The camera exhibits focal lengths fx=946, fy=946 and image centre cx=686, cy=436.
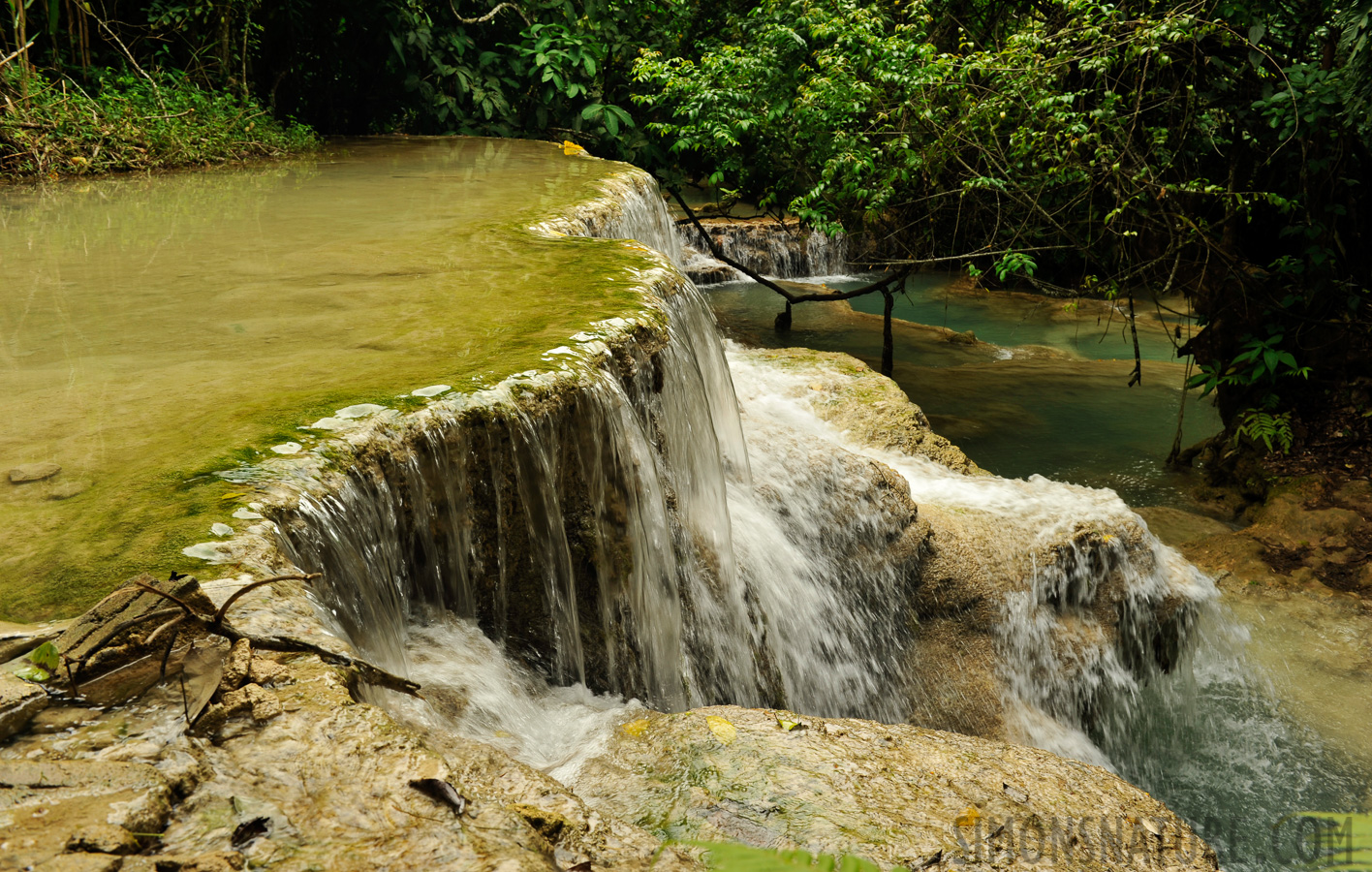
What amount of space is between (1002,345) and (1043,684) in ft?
25.1

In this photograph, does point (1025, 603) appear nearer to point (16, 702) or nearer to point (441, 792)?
point (441, 792)

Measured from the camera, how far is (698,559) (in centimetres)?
431

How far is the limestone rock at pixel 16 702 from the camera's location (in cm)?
160

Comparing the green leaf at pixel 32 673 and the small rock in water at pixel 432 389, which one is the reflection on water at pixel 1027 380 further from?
the green leaf at pixel 32 673

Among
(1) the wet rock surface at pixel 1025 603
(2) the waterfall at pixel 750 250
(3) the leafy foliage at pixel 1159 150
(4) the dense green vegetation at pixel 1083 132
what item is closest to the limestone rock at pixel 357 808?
(1) the wet rock surface at pixel 1025 603

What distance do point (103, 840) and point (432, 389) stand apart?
1857mm

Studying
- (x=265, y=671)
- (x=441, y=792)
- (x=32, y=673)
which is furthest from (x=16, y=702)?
(x=441, y=792)

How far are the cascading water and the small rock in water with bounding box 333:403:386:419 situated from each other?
0.15 meters

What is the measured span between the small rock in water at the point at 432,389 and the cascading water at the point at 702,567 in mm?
114

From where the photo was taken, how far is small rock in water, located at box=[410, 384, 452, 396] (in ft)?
9.99

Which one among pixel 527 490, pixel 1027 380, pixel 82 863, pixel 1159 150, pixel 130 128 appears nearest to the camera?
pixel 82 863

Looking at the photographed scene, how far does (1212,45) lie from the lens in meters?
6.71

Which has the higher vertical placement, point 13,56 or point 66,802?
point 13,56

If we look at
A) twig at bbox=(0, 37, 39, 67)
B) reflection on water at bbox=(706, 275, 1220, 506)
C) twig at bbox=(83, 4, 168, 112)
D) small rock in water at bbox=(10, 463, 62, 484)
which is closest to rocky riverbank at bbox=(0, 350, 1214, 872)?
small rock in water at bbox=(10, 463, 62, 484)
